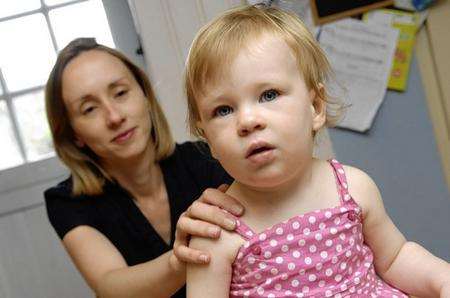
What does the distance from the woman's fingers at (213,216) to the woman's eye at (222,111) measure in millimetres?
145

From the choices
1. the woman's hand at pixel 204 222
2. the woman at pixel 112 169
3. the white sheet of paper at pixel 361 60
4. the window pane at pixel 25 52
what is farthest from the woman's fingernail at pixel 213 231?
the window pane at pixel 25 52

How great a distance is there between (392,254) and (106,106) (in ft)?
2.26

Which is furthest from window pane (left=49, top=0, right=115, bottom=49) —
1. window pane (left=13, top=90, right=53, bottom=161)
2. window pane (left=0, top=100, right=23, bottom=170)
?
window pane (left=0, top=100, right=23, bottom=170)

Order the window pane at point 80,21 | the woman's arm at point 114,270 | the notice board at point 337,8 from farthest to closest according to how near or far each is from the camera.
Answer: the window pane at point 80,21 → the notice board at point 337,8 → the woman's arm at point 114,270

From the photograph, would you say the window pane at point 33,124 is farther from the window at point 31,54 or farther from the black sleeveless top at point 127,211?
the black sleeveless top at point 127,211

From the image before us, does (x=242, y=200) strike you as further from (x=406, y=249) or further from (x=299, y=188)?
(x=406, y=249)

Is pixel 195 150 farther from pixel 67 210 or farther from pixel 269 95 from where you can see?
pixel 269 95

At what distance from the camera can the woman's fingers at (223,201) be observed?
81cm

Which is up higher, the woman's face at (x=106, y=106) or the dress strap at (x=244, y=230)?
the woman's face at (x=106, y=106)

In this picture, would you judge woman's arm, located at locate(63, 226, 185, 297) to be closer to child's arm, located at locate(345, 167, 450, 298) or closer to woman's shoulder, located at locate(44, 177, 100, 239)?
woman's shoulder, located at locate(44, 177, 100, 239)

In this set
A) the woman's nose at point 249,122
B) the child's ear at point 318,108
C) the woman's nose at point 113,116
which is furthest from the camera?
the woman's nose at point 113,116

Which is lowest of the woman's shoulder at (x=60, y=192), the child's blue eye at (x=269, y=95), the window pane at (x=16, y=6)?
the woman's shoulder at (x=60, y=192)

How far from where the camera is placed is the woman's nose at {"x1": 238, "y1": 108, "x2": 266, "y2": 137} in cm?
70

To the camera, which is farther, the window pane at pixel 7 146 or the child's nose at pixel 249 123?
the window pane at pixel 7 146
